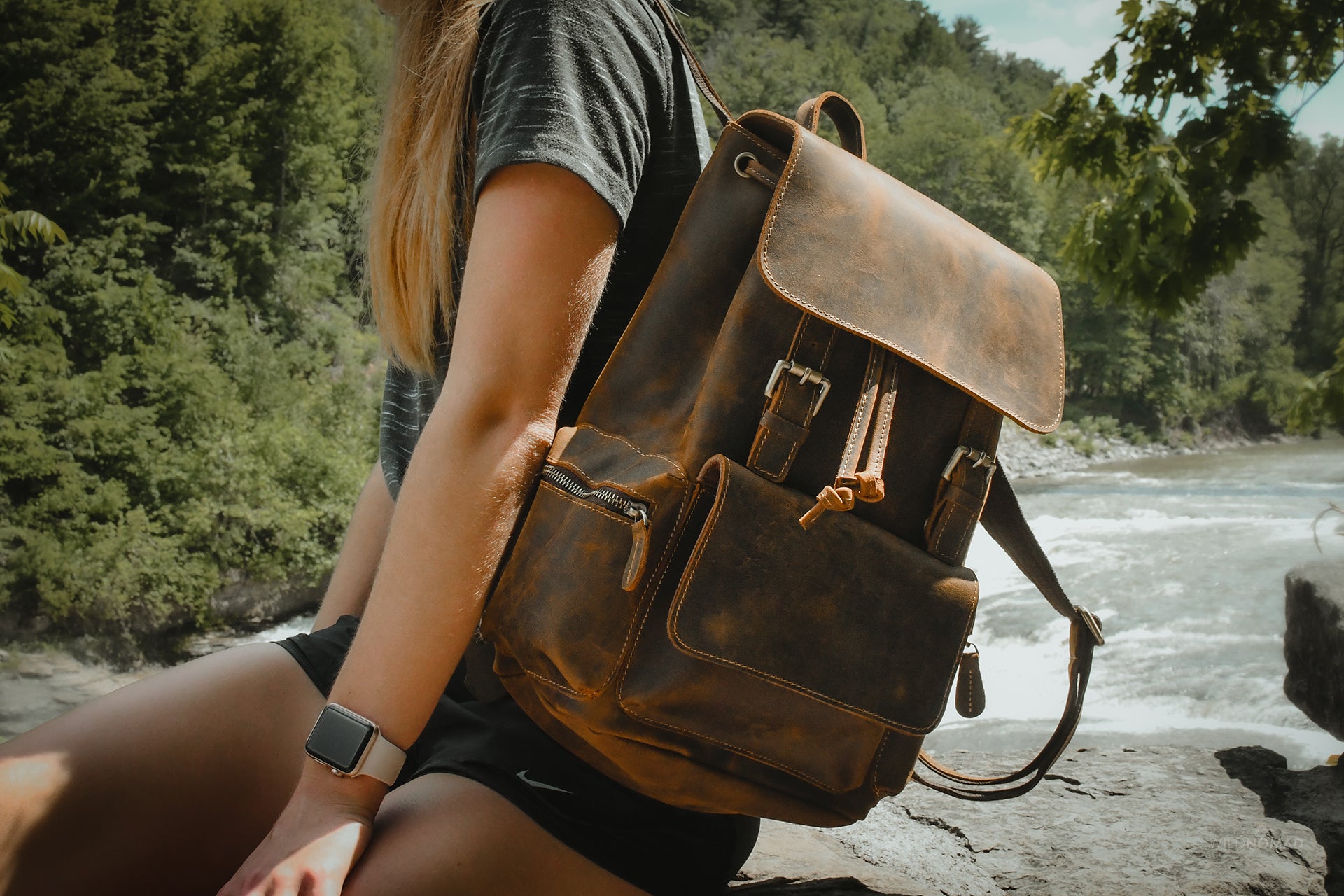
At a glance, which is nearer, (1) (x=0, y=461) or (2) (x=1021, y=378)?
(2) (x=1021, y=378)

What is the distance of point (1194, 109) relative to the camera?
138 inches

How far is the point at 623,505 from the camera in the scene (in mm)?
737

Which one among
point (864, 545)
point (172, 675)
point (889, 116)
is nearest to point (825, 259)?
point (864, 545)

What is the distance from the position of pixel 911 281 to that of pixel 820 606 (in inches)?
14.3

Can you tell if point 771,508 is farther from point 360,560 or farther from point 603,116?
point 360,560

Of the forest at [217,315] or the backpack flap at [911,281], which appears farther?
the forest at [217,315]

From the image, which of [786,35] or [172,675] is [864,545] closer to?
[172,675]

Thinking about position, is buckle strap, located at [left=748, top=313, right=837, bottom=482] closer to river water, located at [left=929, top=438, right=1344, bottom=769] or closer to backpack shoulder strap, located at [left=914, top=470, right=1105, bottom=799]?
backpack shoulder strap, located at [left=914, top=470, right=1105, bottom=799]

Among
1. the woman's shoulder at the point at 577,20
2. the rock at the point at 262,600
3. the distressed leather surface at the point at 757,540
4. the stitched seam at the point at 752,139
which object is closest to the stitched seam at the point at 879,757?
the distressed leather surface at the point at 757,540

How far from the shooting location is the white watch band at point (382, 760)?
2.28ft

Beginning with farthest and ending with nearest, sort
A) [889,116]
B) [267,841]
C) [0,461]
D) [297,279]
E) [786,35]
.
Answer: [786,35] → [889,116] → [297,279] → [0,461] → [267,841]

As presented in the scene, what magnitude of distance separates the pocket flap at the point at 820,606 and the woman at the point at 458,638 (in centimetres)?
20

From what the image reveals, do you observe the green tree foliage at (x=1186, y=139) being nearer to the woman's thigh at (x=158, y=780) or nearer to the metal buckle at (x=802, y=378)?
the metal buckle at (x=802, y=378)

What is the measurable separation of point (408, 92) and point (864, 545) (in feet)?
2.57
